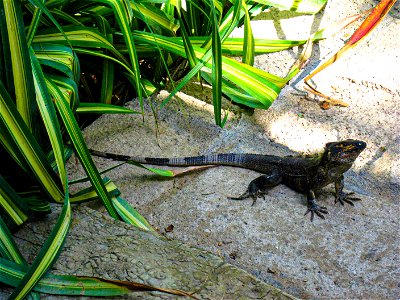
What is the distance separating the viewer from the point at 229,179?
3.57m

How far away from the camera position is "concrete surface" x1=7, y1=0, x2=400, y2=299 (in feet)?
9.05

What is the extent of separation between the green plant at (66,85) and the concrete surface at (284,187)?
0.21 m

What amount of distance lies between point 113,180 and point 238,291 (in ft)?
5.01

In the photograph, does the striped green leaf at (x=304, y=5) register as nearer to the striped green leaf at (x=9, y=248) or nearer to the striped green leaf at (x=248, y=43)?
the striped green leaf at (x=248, y=43)

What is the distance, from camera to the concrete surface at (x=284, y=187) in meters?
2.76

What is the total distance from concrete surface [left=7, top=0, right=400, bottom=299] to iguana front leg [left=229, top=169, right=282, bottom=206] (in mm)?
48

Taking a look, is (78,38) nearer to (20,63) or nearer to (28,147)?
(20,63)

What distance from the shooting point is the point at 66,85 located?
316 centimetres

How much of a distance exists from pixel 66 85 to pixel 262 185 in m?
1.32

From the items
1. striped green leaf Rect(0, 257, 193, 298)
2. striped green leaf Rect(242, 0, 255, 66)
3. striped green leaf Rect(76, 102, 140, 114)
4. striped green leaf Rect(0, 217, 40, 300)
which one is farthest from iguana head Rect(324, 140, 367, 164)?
striped green leaf Rect(0, 217, 40, 300)

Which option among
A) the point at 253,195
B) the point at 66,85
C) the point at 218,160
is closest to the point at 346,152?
the point at 253,195

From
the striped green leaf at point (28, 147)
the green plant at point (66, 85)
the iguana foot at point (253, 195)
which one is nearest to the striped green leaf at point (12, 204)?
the green plant at point (66, 85)

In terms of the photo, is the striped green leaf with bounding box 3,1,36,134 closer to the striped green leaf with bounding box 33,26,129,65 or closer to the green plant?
the green plant

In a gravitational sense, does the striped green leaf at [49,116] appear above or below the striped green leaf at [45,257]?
above
